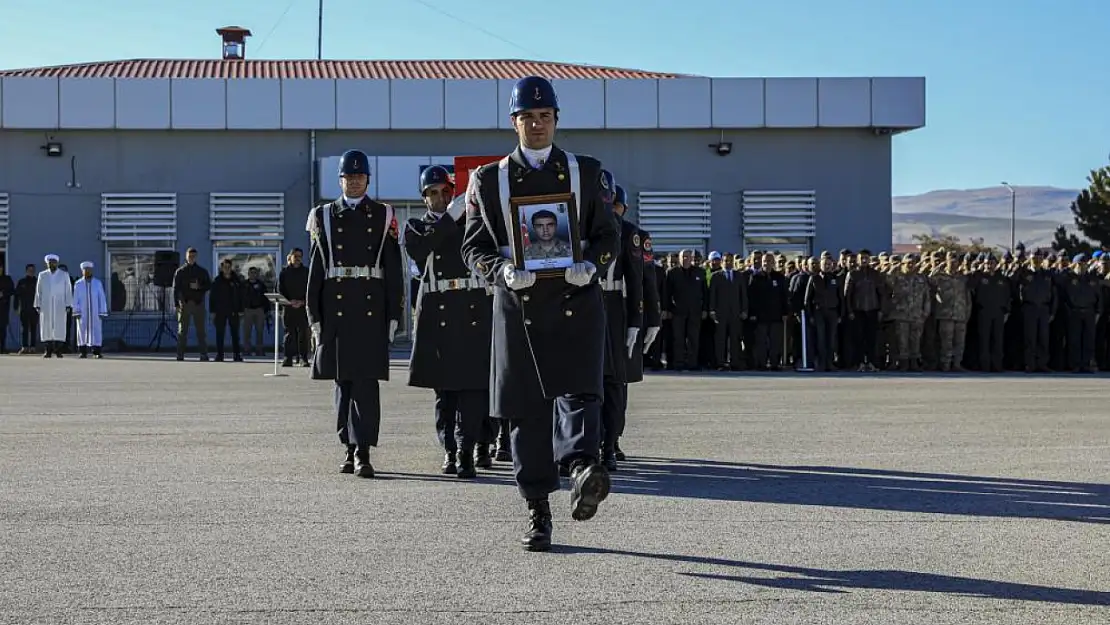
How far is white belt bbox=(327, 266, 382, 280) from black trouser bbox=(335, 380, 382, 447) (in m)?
0.67

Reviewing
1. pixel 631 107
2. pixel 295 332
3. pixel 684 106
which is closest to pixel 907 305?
pixel 295 332

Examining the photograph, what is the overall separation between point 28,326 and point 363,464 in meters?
24.0

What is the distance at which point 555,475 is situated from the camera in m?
7.39

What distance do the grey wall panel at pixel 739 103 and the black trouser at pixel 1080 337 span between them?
11.0 m

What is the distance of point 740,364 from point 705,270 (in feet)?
5.37

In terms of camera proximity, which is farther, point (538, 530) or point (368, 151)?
point (368, 151)

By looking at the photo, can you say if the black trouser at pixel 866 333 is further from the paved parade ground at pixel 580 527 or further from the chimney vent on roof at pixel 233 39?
the chimney vent on roof at pixel 233 39

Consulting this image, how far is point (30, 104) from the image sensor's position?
34.6 metres

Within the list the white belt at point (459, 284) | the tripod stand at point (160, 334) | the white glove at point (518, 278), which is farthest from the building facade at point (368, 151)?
the white glove at point (518, 278)

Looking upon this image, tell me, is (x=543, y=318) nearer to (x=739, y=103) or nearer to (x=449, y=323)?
(x=449, y=323)

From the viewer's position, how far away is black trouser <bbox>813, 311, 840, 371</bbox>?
2544cm

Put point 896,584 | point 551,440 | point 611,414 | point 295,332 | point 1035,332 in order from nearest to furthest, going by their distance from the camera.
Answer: point 896,584 → point 551,440 → point 611,414 → point 1035,332 → point 295,332

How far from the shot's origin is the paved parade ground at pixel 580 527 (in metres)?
5.98

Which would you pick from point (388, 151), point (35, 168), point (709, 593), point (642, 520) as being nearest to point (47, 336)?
point (35, 168)
